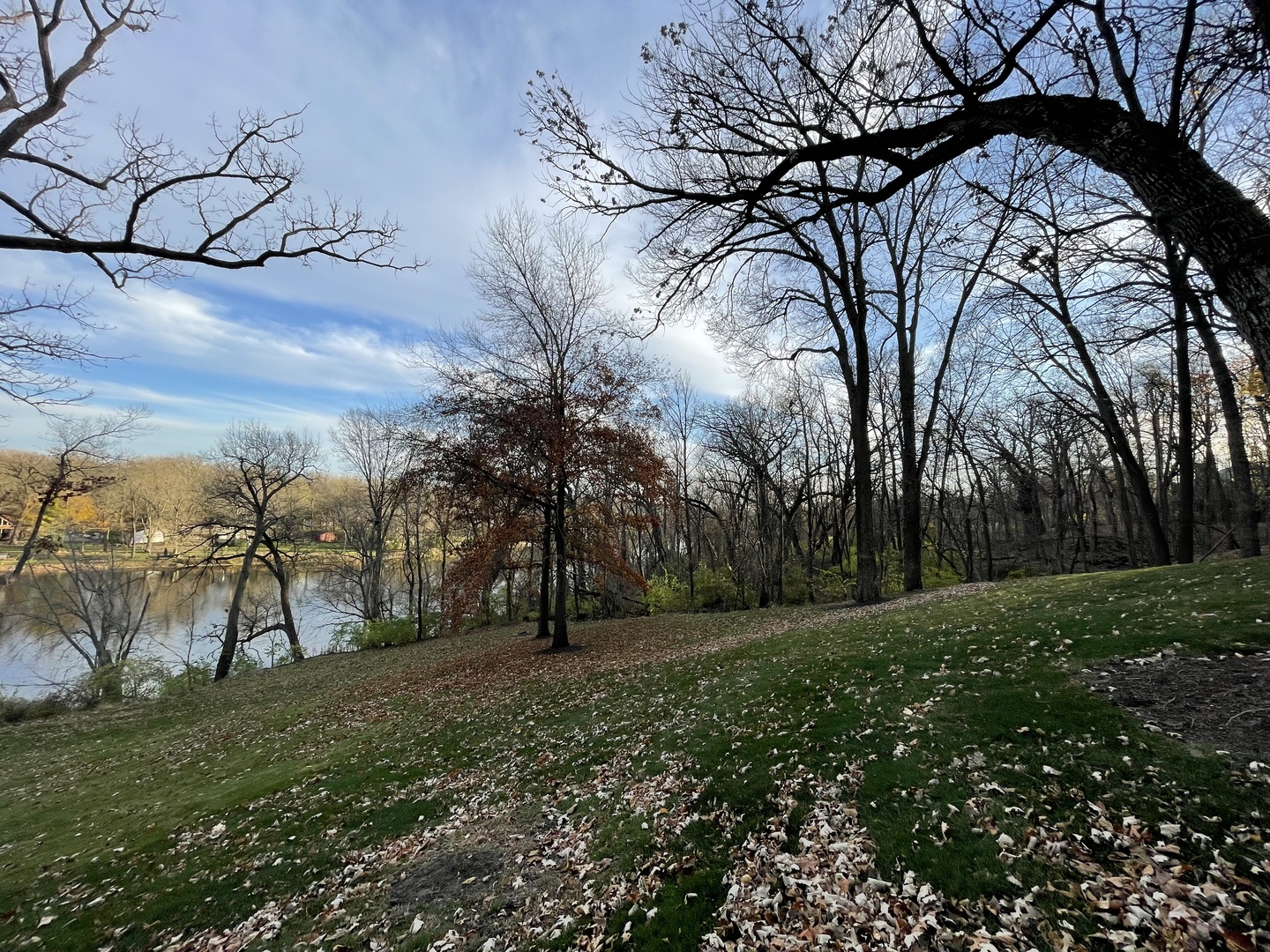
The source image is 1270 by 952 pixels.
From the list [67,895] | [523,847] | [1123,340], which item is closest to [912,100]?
[1123,340]

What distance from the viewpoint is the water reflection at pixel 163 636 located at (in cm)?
2402

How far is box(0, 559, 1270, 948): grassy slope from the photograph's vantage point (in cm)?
354

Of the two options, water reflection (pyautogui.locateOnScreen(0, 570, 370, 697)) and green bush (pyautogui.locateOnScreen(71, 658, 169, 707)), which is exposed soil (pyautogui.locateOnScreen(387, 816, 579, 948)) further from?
water reflection (pyautogui.locateOnScreen(0, 570, 370, 697))

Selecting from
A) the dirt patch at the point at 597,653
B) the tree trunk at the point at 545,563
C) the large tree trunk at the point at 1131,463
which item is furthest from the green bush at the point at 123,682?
the large tree trunk at the point at 1131,463

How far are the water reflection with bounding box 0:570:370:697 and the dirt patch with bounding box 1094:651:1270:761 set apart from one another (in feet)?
97.4

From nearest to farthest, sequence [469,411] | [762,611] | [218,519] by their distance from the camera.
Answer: [469,411] < [762,611] < [218,519]

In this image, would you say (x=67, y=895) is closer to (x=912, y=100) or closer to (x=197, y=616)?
(x=912, y=100)

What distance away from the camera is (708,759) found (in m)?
5.80

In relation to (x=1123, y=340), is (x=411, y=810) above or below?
below

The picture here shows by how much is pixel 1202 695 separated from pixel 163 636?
150ft

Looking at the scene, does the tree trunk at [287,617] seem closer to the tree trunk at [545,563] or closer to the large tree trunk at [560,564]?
the tree trunk at [545,563]

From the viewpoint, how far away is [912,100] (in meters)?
3.69

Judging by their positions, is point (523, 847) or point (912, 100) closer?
point (912, 100)

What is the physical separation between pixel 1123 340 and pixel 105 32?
13379 mm
